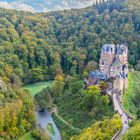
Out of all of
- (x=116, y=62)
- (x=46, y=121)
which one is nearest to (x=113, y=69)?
(x=116, y=62)

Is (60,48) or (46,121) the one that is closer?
(46,121)

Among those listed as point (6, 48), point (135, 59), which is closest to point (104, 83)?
point (135, 59)

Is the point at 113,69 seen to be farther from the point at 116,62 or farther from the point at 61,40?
the point at 61,40

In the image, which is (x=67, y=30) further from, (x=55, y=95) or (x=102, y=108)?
(x=102, y=108)

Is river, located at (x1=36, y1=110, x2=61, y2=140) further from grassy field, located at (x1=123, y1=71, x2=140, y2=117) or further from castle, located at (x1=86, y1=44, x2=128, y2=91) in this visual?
grassy field, located at (x1=123, y1=71, x2=140, y2=117)

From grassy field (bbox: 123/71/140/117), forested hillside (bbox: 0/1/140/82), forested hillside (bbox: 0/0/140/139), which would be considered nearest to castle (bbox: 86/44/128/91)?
grassy field (bbox: 123/71/140/117)
